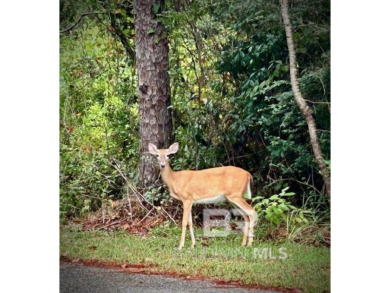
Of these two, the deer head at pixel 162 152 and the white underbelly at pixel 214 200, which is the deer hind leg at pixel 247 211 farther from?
the deer head at pixel 162 152

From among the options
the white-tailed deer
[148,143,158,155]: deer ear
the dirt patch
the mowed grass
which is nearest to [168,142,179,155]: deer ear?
the white-tailed deer

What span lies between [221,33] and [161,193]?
3.93ft

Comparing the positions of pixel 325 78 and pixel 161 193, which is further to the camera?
pixel 161 193

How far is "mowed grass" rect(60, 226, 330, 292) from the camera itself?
690 centimetres

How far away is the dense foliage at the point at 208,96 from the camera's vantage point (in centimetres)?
696

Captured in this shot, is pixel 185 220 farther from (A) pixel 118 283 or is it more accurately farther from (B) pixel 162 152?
(A) pixel 118 283

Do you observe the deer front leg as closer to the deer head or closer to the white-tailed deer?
the white-tailed deer

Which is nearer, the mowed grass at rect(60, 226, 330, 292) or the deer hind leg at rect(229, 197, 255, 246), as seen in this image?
the mowed grass at rect(60, 226, 330, 292)

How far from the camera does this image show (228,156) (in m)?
7.16

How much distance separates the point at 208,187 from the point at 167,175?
332 millimetres

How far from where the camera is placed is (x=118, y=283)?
718 centimetres

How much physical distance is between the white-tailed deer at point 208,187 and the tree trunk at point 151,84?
0.16m

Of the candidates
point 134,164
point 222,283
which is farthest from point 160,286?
point 134,164
